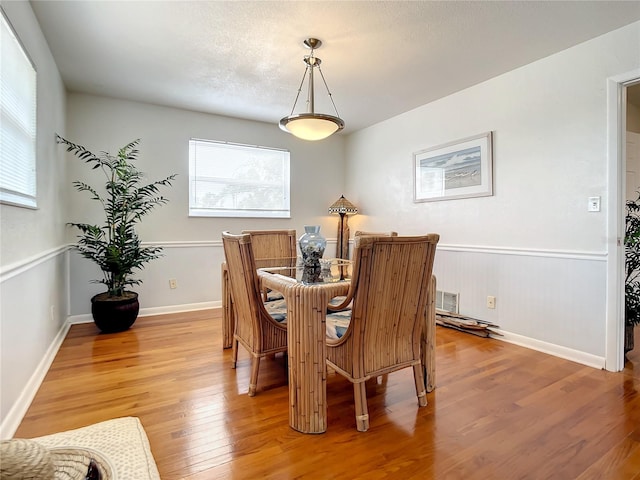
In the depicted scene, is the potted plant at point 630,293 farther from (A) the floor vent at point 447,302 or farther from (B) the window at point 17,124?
(B) the window at point 17,124

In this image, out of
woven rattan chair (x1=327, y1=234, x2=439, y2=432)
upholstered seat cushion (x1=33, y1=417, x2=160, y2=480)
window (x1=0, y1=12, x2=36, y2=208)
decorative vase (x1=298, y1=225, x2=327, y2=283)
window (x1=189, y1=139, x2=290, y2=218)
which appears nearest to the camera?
upholstered seat cushion (x1=33, y1=417, x2=160, y2=480)

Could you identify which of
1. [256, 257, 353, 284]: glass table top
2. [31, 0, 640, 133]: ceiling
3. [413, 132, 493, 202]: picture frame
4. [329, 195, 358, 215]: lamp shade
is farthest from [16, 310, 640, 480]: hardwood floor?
[329, 195, 358, 215]: lamp shade

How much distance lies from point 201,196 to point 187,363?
86.4 inches

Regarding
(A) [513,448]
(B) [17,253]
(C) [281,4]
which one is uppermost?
(C) [281,4]

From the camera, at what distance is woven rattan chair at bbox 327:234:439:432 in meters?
1.51

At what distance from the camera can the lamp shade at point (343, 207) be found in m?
4.56

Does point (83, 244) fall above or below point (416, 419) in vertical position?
above

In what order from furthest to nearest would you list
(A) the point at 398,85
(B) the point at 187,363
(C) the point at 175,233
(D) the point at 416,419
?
1. (C) the point at 175,233
2. (A) the point at 398,85
3. (B) the point at 187,363
4. (D) the point at 416,419

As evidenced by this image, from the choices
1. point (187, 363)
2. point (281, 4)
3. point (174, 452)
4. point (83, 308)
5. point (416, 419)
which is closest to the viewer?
point (174, 452)

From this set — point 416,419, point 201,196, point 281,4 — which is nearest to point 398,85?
point 281,4

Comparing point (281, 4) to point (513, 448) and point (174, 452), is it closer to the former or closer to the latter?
point (174, 452)

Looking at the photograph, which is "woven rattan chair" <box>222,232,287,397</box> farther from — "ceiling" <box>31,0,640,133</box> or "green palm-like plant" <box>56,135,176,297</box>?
"green palm-like plant" <box>56,135,176,297</box>

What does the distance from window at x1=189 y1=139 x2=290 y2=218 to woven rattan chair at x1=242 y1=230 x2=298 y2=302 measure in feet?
4.19

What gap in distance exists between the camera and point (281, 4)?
6.57 ft
